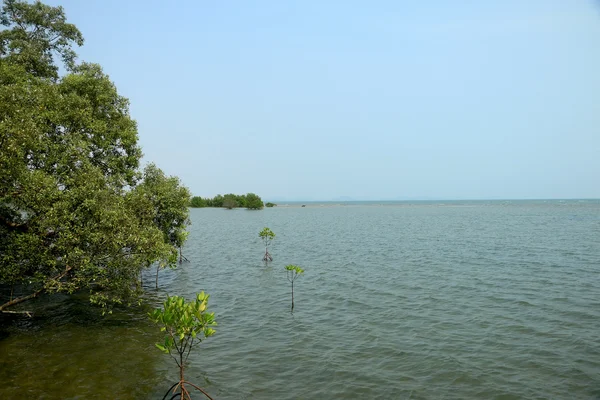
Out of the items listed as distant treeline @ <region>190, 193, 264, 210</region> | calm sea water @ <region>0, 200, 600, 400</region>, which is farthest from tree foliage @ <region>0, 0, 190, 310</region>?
distant treeline @ <region>190, 193, 264, 210</region>

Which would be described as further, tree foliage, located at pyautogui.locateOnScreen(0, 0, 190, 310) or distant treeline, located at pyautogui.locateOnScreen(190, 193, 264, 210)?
distant treeline, located at pyautogui.locateOnScreen(190, 193, 264, 210)

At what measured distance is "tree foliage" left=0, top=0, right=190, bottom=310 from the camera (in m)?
15.1

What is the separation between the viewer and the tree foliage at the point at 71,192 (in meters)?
15.1

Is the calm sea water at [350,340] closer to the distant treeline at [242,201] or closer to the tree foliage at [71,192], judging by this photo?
the tree foliage at [71,192]

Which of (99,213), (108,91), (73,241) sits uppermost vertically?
(108,91)

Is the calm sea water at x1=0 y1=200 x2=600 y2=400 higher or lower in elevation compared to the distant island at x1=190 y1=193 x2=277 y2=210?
lower

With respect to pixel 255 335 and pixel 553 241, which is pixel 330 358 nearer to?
pixel 255 335

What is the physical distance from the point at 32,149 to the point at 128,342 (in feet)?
32.2

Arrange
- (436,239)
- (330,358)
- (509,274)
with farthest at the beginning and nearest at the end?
1. (436,239)
2. (509,274)
3. (330,358)

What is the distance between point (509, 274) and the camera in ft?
101

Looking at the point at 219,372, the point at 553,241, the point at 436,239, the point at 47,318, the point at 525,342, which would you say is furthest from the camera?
the point at 436,239

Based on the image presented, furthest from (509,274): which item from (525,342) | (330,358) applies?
(330,358)

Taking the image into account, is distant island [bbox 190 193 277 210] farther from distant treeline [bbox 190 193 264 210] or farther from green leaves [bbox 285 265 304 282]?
green leaves [bbox 285 265 304 282]

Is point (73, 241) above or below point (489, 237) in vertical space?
above
